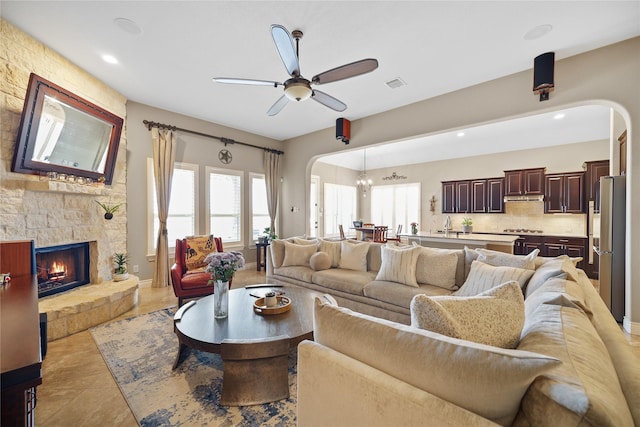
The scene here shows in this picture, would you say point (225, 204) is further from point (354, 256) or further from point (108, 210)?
point (354, 256)

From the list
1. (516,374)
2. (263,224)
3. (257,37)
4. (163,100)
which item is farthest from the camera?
(263,224)

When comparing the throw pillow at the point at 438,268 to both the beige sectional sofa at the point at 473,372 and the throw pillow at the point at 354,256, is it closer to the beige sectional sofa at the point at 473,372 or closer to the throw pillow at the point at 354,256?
the throw pillow at the point at 354,256

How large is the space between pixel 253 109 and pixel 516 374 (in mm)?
4916

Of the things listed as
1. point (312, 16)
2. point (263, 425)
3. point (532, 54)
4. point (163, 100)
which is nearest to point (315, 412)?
point (263, 425)

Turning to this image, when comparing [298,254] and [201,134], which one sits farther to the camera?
[201,134]

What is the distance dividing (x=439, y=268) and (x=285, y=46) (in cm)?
266

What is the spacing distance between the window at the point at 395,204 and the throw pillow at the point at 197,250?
631 centimetres

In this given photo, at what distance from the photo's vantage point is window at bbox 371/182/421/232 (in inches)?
331

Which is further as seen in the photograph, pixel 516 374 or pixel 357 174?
pixel 357 174

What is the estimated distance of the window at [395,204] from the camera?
8398 mm

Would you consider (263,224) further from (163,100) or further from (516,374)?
(516,374)

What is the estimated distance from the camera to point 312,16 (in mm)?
2480

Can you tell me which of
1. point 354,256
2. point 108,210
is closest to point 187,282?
point 108,210

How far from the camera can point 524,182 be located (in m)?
6.27
